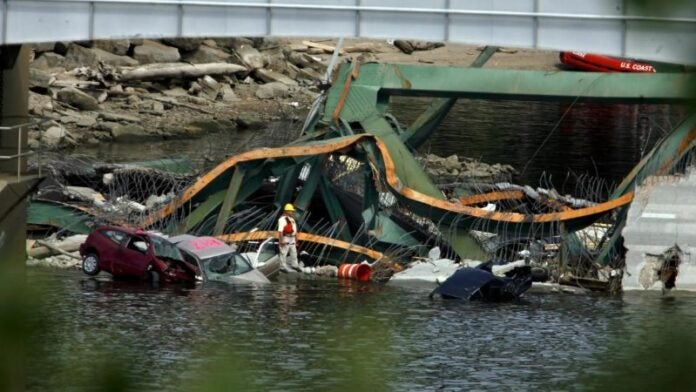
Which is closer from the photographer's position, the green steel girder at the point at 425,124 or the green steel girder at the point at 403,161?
the green steel girder at the point at 403,161

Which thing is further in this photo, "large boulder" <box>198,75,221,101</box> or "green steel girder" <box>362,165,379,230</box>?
"large boulder" <box>198,75,221,101</box>

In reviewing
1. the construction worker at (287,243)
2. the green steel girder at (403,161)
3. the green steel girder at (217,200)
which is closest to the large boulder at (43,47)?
the green steel girder at (217,200)

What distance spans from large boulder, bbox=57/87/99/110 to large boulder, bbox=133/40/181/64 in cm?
535

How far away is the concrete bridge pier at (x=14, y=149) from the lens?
74.4 feet

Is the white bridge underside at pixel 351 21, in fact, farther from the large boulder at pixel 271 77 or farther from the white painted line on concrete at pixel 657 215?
the large boulder at pixel 271 77

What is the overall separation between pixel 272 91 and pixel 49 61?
8224mm

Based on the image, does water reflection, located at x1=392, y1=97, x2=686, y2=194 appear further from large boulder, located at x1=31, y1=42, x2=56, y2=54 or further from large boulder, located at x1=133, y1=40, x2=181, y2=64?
large boulder, located at x1=31, y1=42, x2=56, y2=54

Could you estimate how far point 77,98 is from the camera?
162 feet

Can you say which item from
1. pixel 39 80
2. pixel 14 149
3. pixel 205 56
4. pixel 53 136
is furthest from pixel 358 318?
pixel 205 56

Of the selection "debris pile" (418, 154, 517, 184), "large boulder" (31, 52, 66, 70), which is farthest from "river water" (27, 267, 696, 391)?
"large boulder" (31, 52, 66, 70)

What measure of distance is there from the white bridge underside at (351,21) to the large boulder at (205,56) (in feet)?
102

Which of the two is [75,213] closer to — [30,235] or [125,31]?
[30,235]

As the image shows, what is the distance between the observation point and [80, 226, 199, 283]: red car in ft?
90.9

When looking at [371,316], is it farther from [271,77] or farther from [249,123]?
[271,77]
